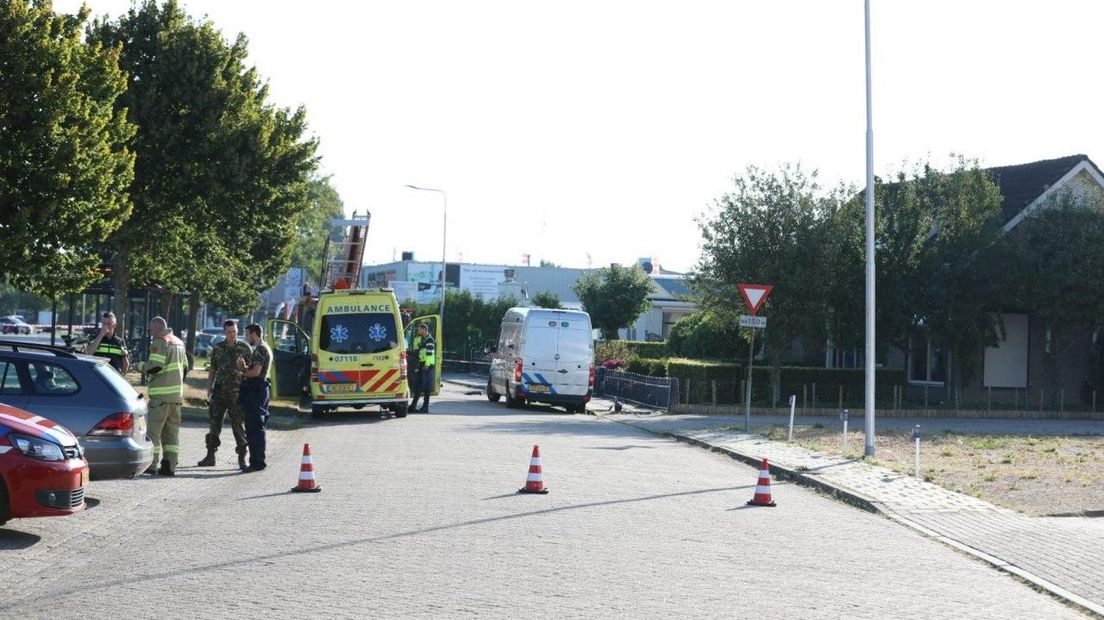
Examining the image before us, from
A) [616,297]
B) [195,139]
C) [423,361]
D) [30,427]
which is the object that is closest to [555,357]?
[423,361]

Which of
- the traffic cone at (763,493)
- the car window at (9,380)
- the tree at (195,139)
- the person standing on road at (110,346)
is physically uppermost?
the tree at (195,139)

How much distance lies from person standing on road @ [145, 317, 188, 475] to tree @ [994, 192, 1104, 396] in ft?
78.0

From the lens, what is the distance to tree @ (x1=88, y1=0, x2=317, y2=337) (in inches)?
1099

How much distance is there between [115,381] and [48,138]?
9.14 meters

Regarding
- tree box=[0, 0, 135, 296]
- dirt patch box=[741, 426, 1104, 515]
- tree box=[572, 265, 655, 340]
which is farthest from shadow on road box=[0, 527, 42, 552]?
tree box=[572, 265, 655, 340]

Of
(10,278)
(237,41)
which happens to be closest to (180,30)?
(237,41)

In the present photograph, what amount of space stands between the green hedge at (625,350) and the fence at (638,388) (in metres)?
2.55

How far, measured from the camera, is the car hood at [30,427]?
10.1 metres

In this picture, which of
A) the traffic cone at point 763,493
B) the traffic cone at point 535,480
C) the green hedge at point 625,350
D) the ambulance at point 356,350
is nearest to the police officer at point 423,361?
the ambulance at point 356,350

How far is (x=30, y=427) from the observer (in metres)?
10.2

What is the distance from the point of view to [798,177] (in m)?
33.8

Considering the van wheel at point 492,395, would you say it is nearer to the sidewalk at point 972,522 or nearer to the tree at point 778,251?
the tree at point 778,251

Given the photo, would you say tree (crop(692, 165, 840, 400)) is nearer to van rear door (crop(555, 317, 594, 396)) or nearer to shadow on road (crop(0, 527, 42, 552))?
van rear door (crop(555, 317, 594, 396))

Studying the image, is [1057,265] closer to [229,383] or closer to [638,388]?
[638,388]
